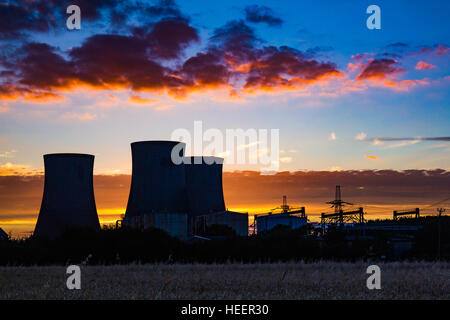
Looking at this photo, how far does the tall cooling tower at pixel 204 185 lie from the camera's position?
49.9 metres

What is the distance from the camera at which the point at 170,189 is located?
143 ft

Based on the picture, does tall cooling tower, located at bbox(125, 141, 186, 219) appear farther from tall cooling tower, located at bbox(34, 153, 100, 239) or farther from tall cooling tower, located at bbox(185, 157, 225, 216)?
tall cooling tower, located at bbox(185, 157, 225, 216)

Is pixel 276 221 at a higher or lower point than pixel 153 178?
lower

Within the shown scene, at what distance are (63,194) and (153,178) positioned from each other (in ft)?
22.4

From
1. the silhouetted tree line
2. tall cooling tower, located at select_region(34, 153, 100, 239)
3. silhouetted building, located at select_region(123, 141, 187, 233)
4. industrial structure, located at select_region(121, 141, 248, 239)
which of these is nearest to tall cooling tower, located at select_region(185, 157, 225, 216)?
industrial structure, located at select_region(121, 141, 248, 239)

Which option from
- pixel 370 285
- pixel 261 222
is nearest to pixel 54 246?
pixel 370 285

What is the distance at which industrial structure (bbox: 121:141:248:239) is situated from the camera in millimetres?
41812

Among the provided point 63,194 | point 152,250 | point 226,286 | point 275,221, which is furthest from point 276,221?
point 226,286

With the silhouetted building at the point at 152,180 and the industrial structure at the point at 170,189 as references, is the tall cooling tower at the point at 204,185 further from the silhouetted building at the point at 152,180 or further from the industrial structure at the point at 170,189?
the silhouetted building at the point at 152,180

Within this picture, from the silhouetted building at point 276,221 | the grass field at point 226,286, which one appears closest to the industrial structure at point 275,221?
the silhouetted building at point 276,221

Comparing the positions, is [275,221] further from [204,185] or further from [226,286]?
[226,286]

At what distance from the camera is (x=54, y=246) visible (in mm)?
35281
